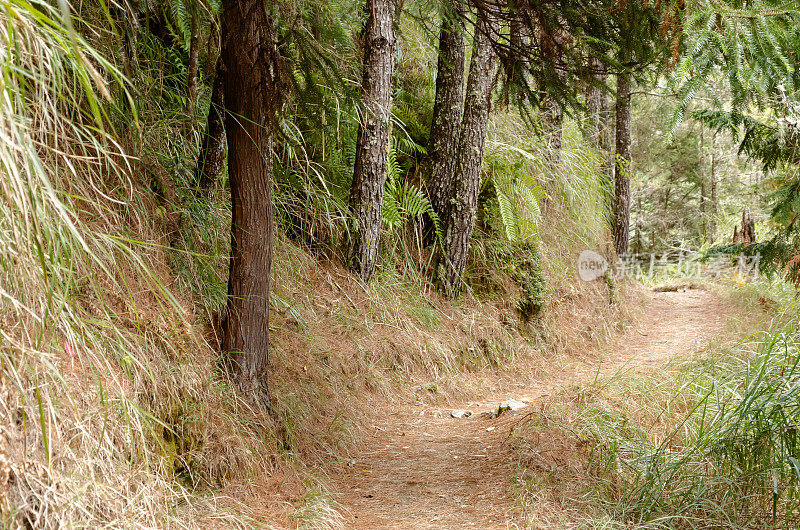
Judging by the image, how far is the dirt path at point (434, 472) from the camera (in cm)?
381

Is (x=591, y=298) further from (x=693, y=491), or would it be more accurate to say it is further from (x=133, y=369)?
(x=133, y=369)

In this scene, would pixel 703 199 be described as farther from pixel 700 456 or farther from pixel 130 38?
pixel 130 38

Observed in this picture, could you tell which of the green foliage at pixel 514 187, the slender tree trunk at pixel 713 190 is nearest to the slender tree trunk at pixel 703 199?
the slender tree trunk at pixel 713 190

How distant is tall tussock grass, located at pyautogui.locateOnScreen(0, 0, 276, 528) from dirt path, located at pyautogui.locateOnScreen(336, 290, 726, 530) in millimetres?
778

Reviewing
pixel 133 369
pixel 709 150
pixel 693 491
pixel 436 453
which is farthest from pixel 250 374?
pixel 709 150

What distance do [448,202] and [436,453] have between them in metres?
3.69

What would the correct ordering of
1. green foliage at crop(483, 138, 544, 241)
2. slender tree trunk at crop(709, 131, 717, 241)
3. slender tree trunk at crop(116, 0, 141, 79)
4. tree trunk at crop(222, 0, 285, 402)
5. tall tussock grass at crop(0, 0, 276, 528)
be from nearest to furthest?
1. tall tussock grass at crop(0, 0, 276, 528)
2. slender tree trunk at crop(116, 0, 141, 79)
3. tree trunk at crop(222, 0, 285, 402)
4. green foliage at crop(483, 138, 544, 241)
5. slender tree trunk at crop(709, 131, 717, 241)

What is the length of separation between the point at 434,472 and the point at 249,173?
2412 millimetres

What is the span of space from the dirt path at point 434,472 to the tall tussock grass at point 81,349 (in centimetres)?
78

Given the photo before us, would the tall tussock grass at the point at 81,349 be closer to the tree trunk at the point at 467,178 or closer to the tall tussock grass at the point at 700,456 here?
the tall tussock grass at the point at 700,456

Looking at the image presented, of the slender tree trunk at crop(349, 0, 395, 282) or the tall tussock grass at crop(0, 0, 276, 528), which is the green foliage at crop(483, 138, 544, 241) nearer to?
the slender tree trunk at crop(349, 0, 395, 282)

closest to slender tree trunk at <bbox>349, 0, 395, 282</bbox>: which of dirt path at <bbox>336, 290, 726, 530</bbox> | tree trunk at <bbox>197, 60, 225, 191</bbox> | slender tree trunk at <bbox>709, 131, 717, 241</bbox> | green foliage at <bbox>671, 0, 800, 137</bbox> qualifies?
dirt path at <bbox>336, 290, 726, 530</bbox>

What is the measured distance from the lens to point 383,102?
6559mm

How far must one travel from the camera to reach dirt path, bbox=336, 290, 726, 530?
3.81 m
